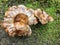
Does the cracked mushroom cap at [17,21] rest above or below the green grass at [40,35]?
above

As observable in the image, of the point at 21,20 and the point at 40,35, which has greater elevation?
the point at 21,20

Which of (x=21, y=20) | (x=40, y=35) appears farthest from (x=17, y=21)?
(x=40, y=35)

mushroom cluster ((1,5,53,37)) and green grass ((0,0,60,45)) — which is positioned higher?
mushroom cluster ((1,5,53,37))

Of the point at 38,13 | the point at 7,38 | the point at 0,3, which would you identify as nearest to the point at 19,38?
the point at 7,38

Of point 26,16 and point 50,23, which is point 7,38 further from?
point 50,23

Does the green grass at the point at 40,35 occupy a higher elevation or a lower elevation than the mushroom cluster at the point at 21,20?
lower

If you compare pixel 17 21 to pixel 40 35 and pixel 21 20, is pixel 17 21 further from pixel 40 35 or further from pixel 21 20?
pixel 40 35

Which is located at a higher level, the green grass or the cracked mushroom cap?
the cracked mushroom cap

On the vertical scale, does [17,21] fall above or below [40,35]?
above
